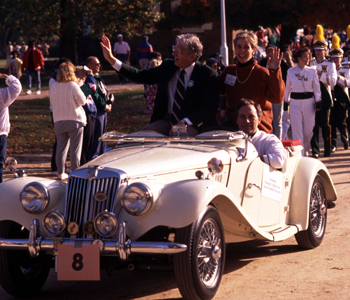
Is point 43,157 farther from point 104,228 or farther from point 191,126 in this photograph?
point 104,228

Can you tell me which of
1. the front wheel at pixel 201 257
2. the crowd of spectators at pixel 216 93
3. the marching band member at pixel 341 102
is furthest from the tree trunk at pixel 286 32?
the front wheel at pixel 201 257

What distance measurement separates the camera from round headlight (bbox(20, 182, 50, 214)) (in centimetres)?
517

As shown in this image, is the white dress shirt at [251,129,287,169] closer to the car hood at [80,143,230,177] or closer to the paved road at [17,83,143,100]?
the car hood at [80,143,230,177]

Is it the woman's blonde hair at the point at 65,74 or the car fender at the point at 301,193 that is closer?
the car fender at the point at 301,193

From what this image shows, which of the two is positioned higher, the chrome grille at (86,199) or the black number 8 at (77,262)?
the chrome grille at (86,199)

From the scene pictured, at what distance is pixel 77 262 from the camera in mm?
4812

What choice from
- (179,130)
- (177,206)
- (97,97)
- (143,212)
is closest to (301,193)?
(179,130)

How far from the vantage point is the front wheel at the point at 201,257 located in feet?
15.9

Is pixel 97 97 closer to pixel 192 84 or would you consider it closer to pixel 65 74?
pixel 65 74

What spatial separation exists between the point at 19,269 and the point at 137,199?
122cm

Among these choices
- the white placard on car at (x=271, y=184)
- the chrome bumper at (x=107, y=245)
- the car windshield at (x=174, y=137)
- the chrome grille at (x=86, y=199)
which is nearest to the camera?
the chrome bumper at (x=107, y=245)

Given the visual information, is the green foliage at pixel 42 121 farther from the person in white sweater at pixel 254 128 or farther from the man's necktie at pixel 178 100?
the person in white sweater at pixel 254 128

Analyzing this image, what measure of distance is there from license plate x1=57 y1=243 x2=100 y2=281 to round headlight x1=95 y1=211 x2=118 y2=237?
6.1 inches

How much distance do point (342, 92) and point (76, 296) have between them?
33.7ft
